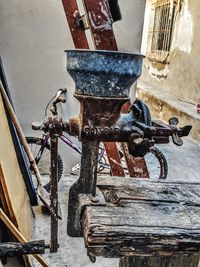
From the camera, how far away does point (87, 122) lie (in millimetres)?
926

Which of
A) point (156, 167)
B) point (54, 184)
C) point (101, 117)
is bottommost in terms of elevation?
point (156, 167)

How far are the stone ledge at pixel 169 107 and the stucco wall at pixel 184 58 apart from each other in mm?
218

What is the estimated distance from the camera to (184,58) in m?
6.14

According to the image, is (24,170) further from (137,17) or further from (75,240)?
(137,17)

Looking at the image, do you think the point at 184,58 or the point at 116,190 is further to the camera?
the point at 184,58

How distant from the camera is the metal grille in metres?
7.16

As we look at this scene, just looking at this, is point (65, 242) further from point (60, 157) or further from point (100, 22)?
point (100, 22)

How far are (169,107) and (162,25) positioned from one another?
290 cm

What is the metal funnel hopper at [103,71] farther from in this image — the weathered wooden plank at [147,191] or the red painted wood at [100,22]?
the red painted wood at [100,22]

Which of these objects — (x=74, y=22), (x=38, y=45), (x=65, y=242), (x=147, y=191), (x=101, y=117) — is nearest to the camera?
(x=101, y=117)

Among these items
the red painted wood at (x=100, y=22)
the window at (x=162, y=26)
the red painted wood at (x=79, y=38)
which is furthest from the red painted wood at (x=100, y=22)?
the window at (x=162, y=26)

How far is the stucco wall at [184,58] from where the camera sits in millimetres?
5656

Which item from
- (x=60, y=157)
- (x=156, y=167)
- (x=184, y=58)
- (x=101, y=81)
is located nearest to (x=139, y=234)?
(x=101, y=81)

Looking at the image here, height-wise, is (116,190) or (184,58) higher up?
(116,190)
